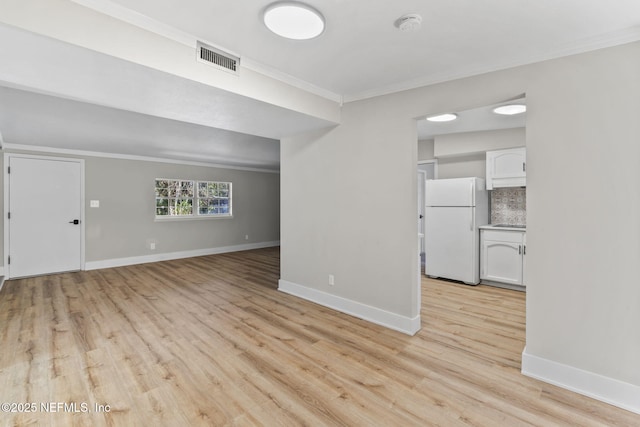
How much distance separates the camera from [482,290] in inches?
167

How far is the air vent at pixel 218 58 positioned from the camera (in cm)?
212

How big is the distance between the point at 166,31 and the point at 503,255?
15.5ft

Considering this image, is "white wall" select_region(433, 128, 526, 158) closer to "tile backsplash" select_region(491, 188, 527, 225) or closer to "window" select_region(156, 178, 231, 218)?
"tile backsplash" select_region(491, 188, 527, 225)

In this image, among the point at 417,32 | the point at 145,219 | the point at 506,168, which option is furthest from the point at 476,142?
the point at 145,219

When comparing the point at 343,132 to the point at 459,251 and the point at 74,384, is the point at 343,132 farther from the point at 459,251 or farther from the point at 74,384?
the point at 74,384

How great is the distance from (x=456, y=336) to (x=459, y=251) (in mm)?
2066

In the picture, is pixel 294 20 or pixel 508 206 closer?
pixel 294 20

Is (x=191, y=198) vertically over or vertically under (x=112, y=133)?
under

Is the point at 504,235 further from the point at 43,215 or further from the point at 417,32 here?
the point at 43,215

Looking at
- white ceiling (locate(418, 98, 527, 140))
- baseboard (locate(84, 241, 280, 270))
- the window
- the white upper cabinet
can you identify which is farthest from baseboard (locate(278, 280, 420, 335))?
the window

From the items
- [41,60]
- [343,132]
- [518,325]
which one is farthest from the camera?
[343,132]

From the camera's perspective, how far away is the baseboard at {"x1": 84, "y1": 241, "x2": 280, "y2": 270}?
5.73 m

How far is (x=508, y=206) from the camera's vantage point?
15.5 ft

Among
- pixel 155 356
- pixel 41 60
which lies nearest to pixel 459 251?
pixel 155 356
